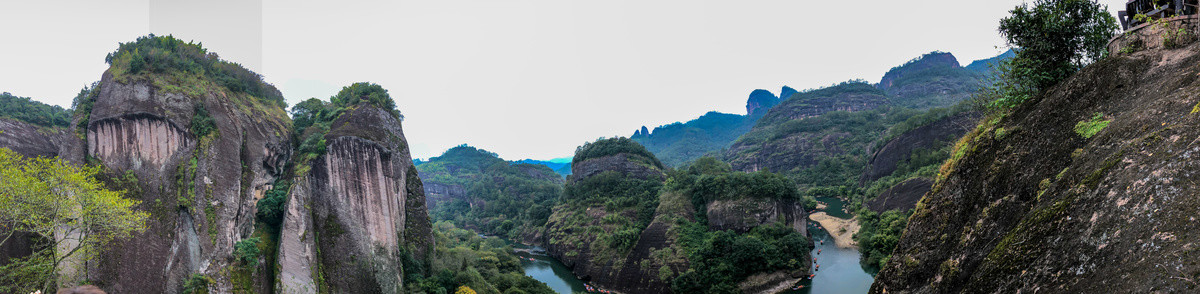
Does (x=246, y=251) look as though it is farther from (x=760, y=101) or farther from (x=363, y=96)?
(x=760, y=101)

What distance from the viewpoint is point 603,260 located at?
137 feet

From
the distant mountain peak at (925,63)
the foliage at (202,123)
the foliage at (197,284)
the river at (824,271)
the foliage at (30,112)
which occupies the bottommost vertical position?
the river at (824,271)

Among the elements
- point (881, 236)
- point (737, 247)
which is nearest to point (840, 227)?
point (881, 236)

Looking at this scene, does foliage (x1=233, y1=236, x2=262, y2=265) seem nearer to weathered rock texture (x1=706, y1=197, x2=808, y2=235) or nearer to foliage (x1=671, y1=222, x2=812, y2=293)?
foliage (x1=671, y1=222, x2=812, y2=293)

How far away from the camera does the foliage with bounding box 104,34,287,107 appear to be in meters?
21.3

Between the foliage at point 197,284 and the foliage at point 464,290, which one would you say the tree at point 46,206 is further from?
the foliage at point 464,290

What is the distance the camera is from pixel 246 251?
2125cm

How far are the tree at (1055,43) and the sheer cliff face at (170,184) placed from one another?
27.7 m

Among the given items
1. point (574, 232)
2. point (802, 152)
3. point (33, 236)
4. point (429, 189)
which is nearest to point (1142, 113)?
point (33, 236)

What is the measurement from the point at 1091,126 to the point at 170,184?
2828cm

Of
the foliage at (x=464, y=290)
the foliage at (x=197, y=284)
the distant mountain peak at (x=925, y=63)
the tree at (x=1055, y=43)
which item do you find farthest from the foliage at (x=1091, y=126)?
the distant mountain peak at (x=925, y=63)

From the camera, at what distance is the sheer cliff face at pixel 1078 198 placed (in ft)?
13.2

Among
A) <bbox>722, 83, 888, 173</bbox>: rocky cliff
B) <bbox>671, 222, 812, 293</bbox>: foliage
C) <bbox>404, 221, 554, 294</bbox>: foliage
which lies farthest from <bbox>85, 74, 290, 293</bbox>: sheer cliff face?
<bbox>722, 83, 888, 173</bbox>: rocky cliff

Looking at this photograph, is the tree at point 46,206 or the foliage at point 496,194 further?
the foliage at point 496,194
